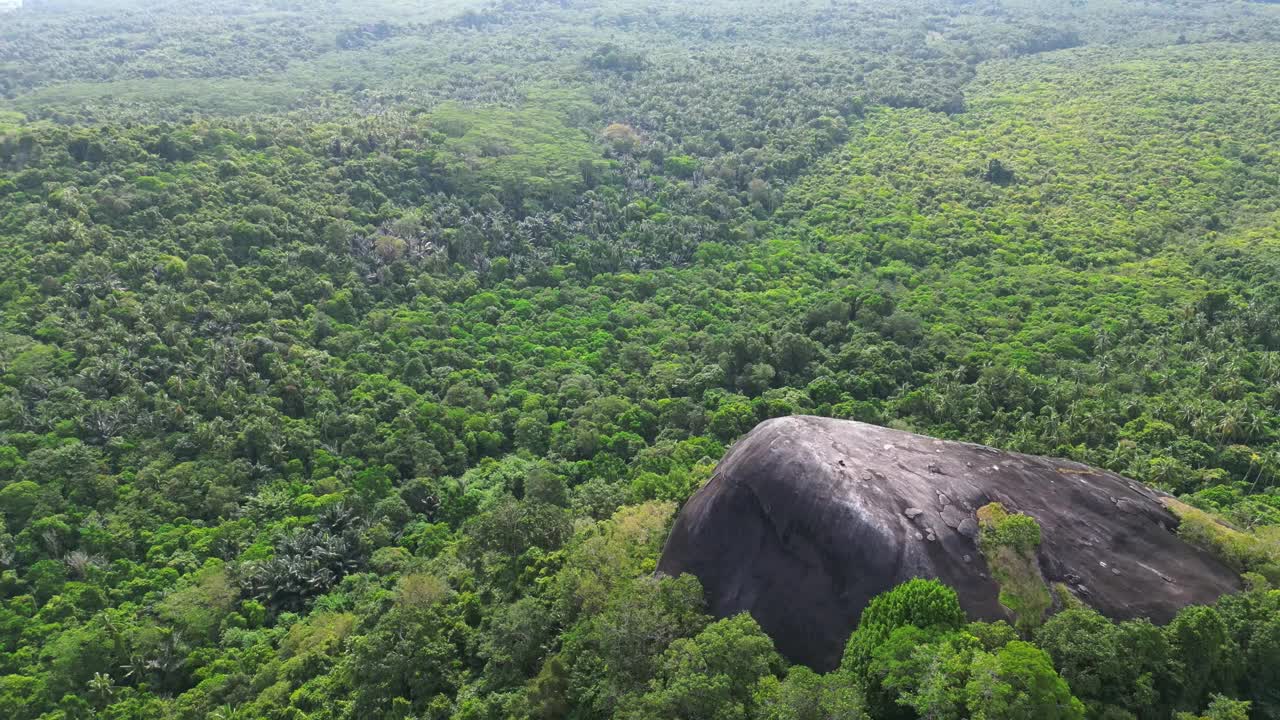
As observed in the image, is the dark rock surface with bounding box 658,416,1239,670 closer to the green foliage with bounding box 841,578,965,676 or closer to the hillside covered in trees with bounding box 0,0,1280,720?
the green foliage with bounding box 841,578,965,676

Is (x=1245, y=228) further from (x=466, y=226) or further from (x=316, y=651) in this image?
(x=316, y=651)

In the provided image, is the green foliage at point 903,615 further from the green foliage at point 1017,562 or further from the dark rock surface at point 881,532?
the green foliage at point 1017,562

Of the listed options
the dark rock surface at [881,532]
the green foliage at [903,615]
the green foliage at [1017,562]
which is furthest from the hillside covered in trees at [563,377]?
the dark rock surface at [881,532]

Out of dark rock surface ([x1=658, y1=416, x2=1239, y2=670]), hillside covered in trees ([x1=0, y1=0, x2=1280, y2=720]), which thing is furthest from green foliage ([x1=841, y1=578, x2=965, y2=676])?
dark rock surface ([x1=658, y1=416, x2=1239, y2=670])

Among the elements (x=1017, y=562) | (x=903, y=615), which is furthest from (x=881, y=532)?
(x=1017, y=562)

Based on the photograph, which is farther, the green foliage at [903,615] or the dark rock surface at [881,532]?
the dark rock surface at [881,532]

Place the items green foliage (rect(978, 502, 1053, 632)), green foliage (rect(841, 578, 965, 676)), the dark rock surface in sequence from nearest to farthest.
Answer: green foliage (rect(841, 578, 965, 676))
green foliage (rect(978, 502, 1053, 632))
the dark rock surface

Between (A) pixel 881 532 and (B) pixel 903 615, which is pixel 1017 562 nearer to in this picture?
(A) pixel 881 532
